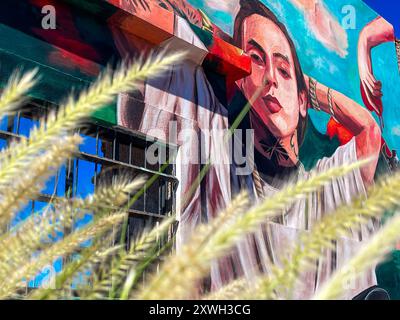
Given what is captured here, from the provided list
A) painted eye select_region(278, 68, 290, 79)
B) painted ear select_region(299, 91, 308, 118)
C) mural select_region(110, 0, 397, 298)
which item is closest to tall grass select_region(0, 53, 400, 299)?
mural select_region(110, 0, 397, 298)

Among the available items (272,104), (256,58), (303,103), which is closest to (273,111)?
(272,104)

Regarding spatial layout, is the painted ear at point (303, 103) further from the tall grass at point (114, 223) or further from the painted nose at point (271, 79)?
the tall grass at point (114, 223)

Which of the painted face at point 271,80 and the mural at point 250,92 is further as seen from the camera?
the painted face at point 271,80

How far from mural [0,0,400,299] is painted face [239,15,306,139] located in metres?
0.02

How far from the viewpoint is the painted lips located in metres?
8.73

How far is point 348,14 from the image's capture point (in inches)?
479

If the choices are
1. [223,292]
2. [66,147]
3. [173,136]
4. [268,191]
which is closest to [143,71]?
[66,147]

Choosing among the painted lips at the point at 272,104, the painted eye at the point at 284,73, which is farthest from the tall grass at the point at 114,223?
the painted eye at the point at 284,73

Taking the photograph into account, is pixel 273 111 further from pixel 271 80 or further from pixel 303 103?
pixel 303 103

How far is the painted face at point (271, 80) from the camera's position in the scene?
8.54m

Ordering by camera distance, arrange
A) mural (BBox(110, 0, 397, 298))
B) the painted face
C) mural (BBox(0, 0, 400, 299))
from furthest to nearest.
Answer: the painted face
mural (BBox(110, 0, 397, 298))
mural (BBox(0, 0, 400, 299))

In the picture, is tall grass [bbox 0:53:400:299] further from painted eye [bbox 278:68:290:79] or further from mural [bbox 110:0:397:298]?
painted eye [bbox 278:68:290:79]
